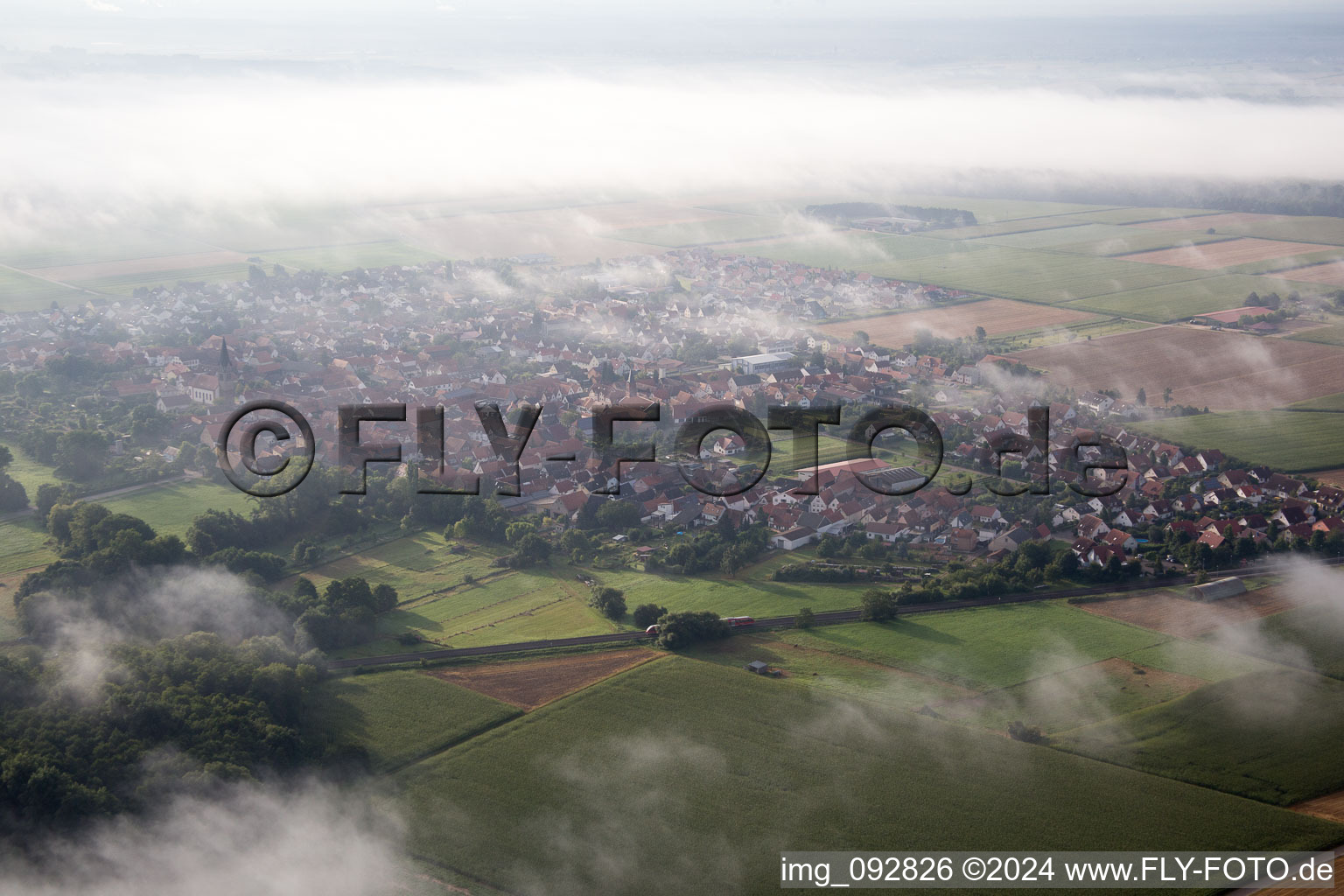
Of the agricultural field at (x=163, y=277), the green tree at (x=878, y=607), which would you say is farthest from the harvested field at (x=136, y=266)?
the green tree at (x=878, y=607)

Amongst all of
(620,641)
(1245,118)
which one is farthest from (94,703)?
(1245,118)

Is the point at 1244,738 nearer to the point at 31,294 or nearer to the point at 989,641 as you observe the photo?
the point at 989,641

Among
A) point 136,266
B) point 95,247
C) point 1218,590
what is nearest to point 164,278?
point 136,266

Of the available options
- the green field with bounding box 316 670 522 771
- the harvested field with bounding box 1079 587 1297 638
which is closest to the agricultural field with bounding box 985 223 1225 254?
the harvested field with bounding box 1079 587 1297 638

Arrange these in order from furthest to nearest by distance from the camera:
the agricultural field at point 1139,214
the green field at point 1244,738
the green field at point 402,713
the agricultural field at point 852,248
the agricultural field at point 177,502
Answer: the agricultural field at point 1139,214, the agricultural field at point 852,248, the agricultural field at point 177,502, the green field at point 402,713, the green field at point 1244,738

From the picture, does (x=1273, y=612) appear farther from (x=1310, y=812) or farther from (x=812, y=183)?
(x=812, y=183)

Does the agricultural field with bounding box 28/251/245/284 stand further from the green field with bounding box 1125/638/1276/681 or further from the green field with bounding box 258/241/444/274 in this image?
the green field with bounding box 1125/638/1276/681

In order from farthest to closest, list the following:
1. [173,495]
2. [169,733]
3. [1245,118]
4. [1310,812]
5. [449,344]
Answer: [1245,118]
[449,344]
[173,495]
[169,733]
[1310,812]

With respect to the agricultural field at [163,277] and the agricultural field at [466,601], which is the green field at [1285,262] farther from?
the agricultural field at [163,277]
